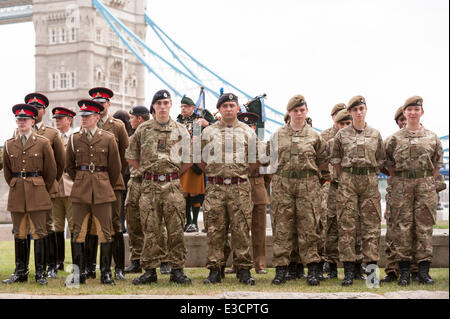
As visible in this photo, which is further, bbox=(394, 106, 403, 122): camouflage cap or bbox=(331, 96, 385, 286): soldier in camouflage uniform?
bbox=(394, 106, 403, 122): camouflage cap

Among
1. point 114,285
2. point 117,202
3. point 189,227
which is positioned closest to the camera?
point 114,285

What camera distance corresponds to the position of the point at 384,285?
651cm

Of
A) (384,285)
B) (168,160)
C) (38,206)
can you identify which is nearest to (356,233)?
(384,285)

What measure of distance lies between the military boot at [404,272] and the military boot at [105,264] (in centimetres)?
293

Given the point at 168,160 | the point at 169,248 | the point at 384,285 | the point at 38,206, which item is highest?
the point at 168,160

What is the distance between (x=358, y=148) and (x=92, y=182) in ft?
8.99

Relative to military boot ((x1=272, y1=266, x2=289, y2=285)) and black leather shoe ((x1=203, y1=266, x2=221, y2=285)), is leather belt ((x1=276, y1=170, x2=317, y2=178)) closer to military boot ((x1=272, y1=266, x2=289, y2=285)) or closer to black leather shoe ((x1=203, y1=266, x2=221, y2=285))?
military boot ((x1=272, y1=266, x2=289, y2=285))

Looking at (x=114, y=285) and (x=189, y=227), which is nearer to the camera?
(x=114, y=285)

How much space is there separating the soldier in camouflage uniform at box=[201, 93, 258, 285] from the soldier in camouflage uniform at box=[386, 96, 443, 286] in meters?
1.55

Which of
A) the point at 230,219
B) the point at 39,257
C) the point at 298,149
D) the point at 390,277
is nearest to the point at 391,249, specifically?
the point at 390,277

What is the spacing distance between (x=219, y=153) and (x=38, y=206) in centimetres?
197

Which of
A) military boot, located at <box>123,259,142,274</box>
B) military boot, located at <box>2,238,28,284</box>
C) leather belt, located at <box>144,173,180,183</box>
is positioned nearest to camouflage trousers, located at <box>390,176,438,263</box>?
leather belt, located at <box>144,173,180,183</box>

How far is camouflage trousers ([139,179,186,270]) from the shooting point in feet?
21.4
